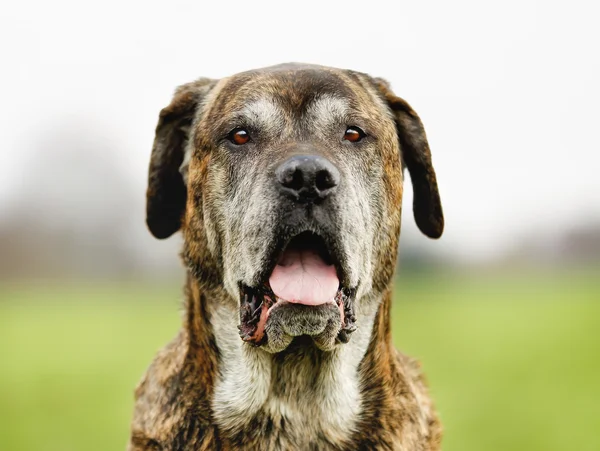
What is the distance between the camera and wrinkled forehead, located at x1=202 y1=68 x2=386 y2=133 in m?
3.92

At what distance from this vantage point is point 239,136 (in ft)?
12.9

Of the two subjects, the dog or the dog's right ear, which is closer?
the dog

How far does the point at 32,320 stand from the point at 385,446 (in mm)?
35924

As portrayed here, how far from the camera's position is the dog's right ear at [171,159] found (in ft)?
14.5

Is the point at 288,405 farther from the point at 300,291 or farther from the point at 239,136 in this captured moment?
the point at 239,136

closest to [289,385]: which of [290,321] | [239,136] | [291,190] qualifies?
[290,321]

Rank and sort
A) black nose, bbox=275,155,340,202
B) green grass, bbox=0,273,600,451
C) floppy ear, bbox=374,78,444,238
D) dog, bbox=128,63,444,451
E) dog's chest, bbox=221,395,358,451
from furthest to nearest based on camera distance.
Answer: green grass, bbox=0,273,600,451 < floppy ear, bbox=374,78,444,238 < dog's chest, bbox=221,395,358,451 < dog, bbox=128,63,444,451 < black nose, bbox=275,155,340,202

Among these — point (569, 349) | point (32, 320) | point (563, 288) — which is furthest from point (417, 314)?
point (563, 288)

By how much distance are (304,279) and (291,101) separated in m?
0.88

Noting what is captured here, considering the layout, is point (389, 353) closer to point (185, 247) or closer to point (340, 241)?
point (340, 241)

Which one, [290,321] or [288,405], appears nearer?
[290,321]

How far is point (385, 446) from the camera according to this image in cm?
385

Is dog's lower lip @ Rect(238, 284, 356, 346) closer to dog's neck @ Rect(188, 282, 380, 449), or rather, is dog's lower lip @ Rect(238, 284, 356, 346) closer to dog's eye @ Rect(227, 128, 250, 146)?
dog's neck @ Rect(188, 282, 380, 449)

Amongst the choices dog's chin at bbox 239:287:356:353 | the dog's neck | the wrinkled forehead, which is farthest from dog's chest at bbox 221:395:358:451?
the wrinkled forehead
